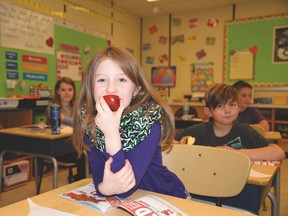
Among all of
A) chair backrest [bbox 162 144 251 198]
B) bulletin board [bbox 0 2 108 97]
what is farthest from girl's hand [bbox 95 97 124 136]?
bulletin board [bbox 0 2 108 97]

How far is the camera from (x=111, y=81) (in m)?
0.85

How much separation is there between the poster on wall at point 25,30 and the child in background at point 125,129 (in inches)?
105

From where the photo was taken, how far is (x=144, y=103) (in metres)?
0.95

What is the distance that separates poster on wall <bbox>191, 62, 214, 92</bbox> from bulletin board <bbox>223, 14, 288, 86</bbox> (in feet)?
0.87

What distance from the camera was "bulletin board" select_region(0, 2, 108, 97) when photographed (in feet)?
10.3

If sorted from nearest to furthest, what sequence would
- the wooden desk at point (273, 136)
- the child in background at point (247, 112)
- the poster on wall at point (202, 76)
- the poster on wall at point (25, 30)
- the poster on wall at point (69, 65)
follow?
the wooden desk at point (273, 136) → the child in background at point (247, 112) → the poster on wall at point (25, 30) → the poster on wall at point (69, 65) → the poster on wall at point (202, 76)

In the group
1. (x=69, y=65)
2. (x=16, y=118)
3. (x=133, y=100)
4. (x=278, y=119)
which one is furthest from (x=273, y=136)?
(x=69, y=65)

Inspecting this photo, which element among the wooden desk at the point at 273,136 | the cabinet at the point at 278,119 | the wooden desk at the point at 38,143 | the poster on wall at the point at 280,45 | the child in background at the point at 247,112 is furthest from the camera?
the poster on wall at the point at 280,45

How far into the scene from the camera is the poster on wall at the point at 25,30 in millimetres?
3102

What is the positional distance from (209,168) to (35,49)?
9.80 ft

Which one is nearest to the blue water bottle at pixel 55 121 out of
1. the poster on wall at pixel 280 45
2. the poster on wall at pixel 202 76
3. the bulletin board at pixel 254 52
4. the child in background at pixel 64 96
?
the child in background at pixel 64 96

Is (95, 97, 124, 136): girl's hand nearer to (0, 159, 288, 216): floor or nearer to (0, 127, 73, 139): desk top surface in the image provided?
(0, 127, 73, 139): desk top surface

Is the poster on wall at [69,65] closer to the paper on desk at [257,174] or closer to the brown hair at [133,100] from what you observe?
the brown hair at [133,100]

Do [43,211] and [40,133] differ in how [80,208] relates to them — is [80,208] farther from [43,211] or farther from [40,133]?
[40,133]
